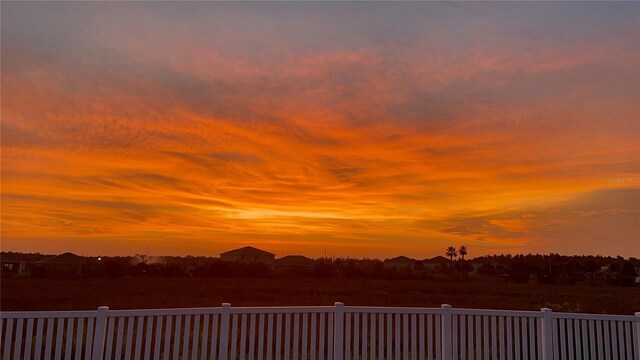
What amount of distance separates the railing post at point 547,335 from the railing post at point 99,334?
7.08 meters

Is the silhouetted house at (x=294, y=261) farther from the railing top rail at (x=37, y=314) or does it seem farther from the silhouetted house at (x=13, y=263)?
the railing top rail at (x=37, y=314)

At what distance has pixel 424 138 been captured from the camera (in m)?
15.3

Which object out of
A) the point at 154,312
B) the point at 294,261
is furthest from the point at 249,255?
the point at 154,312

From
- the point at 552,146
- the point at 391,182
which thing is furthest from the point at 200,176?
the point at 552,146

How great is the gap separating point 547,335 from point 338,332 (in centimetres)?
353

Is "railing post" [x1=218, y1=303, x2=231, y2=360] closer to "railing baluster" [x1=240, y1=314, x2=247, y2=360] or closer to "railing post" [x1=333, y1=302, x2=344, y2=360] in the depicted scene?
"railing baluster" [x1=240, y1=314, x2=247, y2=360]

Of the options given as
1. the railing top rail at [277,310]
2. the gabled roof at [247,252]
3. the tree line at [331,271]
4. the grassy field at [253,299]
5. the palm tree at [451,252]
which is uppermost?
the palm tree at [451,252]

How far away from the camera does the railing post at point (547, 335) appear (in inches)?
315

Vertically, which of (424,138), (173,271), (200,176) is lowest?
(173,271)

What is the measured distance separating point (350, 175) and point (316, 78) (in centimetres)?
546

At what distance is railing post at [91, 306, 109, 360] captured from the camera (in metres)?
7.12

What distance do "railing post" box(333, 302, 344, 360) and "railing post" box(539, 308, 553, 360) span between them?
3409 millimetres

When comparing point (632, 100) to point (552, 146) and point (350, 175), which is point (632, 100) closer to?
point (552, 146)

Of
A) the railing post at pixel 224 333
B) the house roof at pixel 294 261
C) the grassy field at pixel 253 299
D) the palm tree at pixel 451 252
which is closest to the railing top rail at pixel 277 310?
the railing post at pixel 224 333
